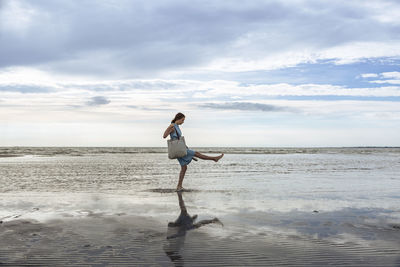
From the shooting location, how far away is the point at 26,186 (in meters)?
11.8

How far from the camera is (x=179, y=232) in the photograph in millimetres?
5574

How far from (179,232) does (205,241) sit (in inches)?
26.1

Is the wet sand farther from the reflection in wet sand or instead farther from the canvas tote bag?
the canvas tote bag

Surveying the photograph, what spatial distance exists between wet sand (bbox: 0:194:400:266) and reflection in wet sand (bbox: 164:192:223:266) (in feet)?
0.04

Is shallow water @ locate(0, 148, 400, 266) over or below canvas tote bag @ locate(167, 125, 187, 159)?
below

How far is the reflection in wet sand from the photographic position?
173 inches

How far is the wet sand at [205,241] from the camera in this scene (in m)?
4.25

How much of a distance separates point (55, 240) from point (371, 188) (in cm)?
1003

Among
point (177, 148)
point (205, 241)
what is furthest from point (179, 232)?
point (177, 148)

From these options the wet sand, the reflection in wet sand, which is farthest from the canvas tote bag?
the wet sand

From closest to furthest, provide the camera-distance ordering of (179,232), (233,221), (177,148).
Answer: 1. (179,232)
2. (233,221)
3. (177,148)

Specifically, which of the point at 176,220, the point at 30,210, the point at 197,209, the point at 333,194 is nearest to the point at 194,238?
the point at 176,220

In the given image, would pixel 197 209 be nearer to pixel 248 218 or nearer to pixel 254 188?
pixel 248 218

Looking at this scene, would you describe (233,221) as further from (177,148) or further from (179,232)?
(177,148)
